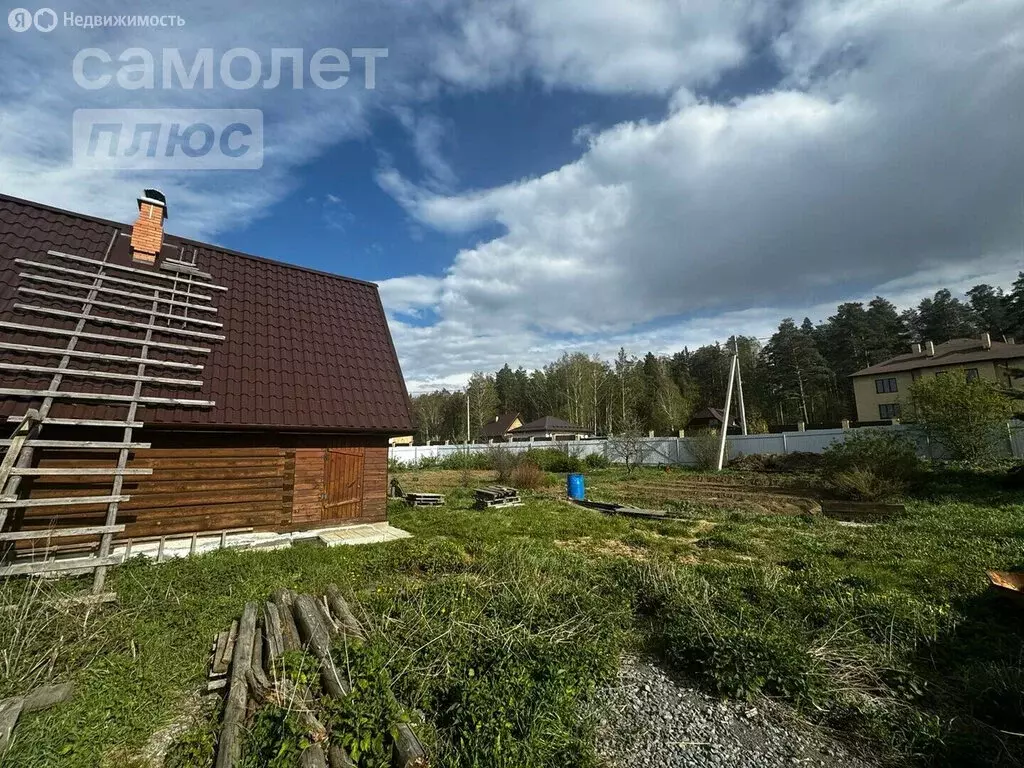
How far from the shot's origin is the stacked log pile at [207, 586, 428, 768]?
282 cm

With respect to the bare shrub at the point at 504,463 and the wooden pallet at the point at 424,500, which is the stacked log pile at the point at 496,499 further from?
the bare shrub at the point at 504,463

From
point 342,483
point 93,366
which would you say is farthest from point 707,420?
point 93,366

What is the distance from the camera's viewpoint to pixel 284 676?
11.3 feet

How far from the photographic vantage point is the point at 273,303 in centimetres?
1090

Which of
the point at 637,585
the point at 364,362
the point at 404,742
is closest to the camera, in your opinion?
the point at 404,742

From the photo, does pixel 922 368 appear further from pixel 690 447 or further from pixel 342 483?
pixel 342 483

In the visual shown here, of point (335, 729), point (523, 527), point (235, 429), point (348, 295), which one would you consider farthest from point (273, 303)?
point (335, 729)

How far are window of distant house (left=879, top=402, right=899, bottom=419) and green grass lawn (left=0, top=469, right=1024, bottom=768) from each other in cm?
3353

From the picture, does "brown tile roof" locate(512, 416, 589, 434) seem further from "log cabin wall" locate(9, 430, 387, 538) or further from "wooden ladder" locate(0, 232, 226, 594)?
"wooden ladder" locate(0, 232, 226, 594)

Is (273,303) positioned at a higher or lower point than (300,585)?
higher

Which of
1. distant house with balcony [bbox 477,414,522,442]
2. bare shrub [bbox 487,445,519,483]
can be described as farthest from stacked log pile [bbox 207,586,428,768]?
distant house with balcony [bbox 477,414,522,442]

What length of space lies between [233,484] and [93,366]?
3053 mm

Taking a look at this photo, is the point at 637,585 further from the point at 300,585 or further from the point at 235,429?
the point at 235,429

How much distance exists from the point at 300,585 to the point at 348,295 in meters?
8.63
